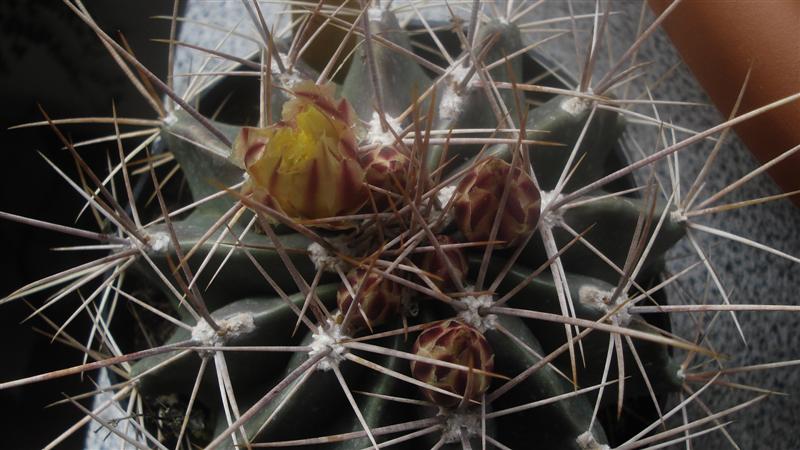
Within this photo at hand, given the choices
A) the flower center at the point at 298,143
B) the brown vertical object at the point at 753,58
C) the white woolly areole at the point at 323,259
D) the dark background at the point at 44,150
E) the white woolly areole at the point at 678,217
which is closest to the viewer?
the flower center at the point at 298,143

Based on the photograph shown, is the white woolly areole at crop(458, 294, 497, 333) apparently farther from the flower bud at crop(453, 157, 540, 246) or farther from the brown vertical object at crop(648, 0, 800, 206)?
the brown vertical object at crop(648, 0, 800, 206)

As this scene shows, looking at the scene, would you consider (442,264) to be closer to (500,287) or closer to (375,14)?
(500,287)

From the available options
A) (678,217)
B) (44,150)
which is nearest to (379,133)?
(678,217)

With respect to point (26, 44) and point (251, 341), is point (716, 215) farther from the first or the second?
point (26, 44)

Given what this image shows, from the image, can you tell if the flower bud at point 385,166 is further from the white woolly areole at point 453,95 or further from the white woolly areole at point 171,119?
the white woolly areole at point 171,119

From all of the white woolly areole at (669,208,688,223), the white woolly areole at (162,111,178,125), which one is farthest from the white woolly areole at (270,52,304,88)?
the white woolly areole at (669,208,688,223)

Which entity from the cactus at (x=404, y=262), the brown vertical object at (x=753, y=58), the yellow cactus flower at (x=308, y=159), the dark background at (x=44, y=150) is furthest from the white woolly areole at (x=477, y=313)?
the dark background at (x=44, y=150)
